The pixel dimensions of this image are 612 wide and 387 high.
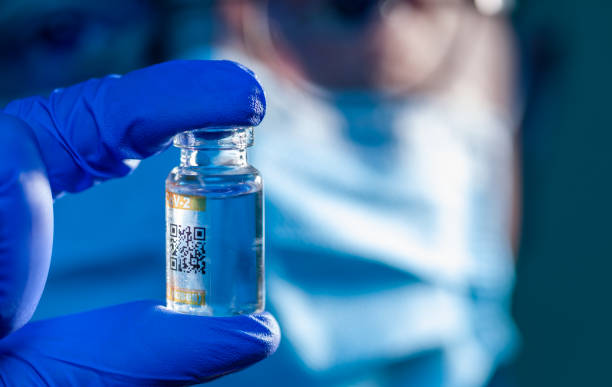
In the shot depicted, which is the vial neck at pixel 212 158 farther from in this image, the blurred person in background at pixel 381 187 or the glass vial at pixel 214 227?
the blurred person in background at pixel 381 187

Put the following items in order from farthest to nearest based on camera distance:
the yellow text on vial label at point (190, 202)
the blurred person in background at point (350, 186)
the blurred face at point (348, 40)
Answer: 1. the blurred face at point (348, 40)
2. the blurred person in background at point (350, 186)
3. the yellow text on vial label at point (190, 202)

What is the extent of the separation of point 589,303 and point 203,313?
2294 millimetres

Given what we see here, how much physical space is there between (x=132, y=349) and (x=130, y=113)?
11.0 inches

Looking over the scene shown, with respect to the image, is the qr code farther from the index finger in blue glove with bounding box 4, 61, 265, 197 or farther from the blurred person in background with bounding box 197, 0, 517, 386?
the blurred person in background with bounding box 197, 0, 517, 386

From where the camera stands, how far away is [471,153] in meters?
1.82

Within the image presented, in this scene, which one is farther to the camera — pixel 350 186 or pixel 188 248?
pixel 350 186

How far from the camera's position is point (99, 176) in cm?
79

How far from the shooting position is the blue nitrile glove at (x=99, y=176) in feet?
2.36

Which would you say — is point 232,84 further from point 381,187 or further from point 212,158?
point 381,187

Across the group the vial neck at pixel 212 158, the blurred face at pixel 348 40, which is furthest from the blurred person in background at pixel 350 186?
the vial neck at pixel 212 158

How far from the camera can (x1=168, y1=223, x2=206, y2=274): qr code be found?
0.71 metres


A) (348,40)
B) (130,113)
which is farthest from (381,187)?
(130,113)

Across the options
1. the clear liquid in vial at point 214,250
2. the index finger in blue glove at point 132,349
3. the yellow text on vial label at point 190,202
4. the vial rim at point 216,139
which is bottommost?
the index finger in blue glove at point 132,349

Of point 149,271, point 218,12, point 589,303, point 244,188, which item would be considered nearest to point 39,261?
point 244,188
